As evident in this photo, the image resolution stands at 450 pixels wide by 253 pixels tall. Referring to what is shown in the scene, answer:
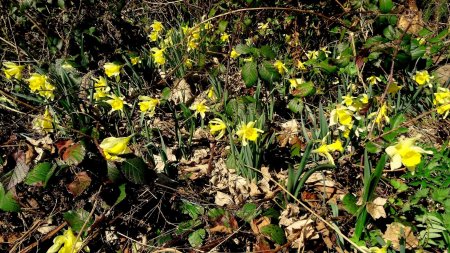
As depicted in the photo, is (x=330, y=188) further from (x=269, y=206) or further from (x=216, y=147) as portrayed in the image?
(x=216, y=147)

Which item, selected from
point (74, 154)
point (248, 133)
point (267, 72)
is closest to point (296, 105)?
point (267, 72)

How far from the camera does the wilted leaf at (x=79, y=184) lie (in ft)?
5.16

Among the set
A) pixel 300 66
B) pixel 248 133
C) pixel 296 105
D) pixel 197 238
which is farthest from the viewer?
pixel 300 66

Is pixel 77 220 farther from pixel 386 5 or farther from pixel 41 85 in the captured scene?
pixel 386 5

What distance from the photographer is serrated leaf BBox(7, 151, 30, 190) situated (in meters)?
1.49

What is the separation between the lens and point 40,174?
1.57m

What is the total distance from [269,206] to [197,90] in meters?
1.67

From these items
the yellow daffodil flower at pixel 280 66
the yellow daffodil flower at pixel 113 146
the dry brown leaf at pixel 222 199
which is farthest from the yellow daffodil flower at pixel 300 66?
the yellow daffodil flower at pixel 113 146

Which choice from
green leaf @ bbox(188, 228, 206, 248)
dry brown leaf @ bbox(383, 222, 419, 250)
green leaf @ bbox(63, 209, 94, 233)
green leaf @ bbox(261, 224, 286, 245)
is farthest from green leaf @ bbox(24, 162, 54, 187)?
dry brown leaf @ bbox(383, 222, 419, 250)

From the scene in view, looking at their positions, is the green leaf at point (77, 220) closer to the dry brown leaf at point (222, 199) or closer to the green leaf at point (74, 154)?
the green leaf at point (74, 154)

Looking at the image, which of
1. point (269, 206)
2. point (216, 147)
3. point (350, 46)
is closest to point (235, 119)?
point (216, 147)

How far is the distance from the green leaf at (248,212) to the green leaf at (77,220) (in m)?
0.73

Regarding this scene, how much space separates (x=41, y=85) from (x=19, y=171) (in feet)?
3.61

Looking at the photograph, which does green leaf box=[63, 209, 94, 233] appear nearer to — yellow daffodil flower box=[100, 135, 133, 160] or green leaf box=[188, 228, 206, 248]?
yellow daffodil flower box=[100, 135, 133, 160]
